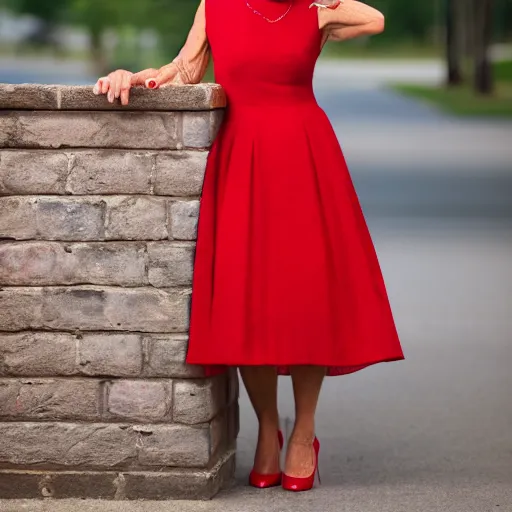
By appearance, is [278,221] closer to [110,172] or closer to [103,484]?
[110,172]

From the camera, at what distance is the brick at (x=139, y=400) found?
466 centimetres

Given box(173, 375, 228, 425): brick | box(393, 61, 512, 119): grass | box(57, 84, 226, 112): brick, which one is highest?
box(57, 84, 226, 112): brick

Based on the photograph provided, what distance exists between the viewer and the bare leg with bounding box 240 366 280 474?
192 inches

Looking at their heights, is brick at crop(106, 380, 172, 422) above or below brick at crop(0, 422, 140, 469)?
above

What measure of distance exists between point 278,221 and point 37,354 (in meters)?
0.84

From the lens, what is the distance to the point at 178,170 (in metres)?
4.61

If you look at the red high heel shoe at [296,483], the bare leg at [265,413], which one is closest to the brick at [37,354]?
the bare leg at [265,413]

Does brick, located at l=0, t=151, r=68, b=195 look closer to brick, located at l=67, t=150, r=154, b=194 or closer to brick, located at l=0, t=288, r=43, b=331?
brick, located at l=67, t=150, r=154, b=194

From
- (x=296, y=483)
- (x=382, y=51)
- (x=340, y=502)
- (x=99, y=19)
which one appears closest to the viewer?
(x=340, y=502)

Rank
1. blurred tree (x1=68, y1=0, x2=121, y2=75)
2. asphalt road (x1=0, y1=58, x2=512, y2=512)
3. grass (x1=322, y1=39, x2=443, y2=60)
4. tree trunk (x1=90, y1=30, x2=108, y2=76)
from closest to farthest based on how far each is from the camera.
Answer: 1. asphalt road (x1=0, y1=58, x2=512, y2=512)
2. blurred tree (x1=68, y1=0, x2=121, y2=75)
3. tree trunk (x1=90, y1=30, x2=108, y2=76)
4. grass (x1=322, y1=39, x2=443, y2=60)

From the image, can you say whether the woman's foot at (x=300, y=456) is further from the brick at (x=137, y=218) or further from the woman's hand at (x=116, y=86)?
the woman's hand at (x=116, y=86)

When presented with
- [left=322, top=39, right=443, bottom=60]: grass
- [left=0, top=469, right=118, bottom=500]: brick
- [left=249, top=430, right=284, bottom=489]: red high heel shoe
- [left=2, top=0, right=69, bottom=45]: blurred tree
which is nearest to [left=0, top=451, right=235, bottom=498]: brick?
[left=0, top=469, right=118, bottom=500]: brick

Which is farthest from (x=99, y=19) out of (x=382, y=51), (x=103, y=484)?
(x=103, y=484)

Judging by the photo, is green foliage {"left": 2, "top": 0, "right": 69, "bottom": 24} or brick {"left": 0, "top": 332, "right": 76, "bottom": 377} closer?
brick {"left": 0, "top": 332, "right": 76, "bottom": 377}
